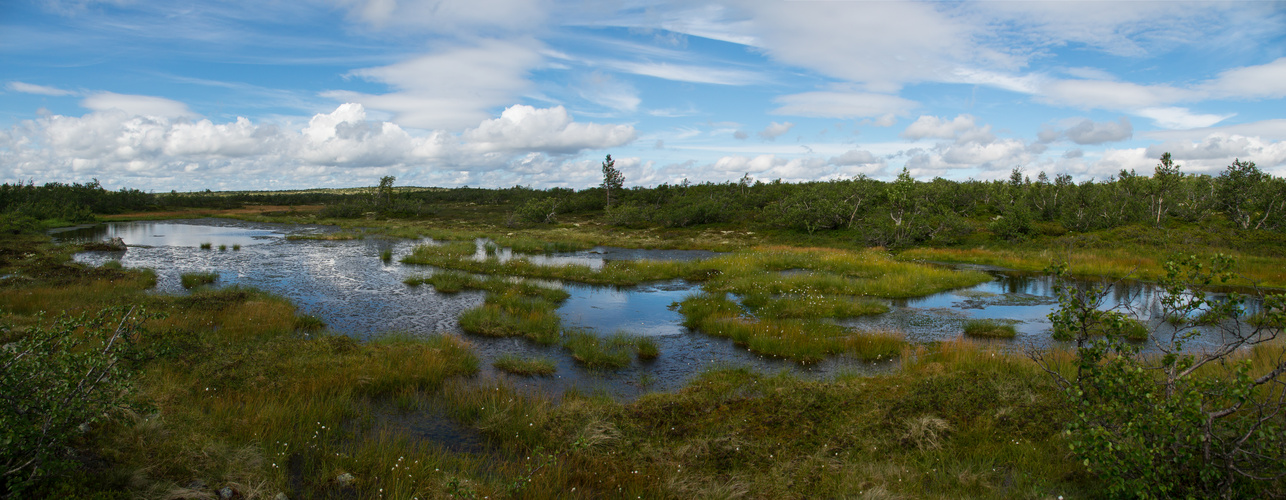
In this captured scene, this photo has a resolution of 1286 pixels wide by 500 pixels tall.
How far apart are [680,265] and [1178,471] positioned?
81.3ft

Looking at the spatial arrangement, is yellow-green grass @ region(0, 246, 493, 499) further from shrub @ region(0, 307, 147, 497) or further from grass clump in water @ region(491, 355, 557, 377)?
grass clump in water @ region(491, 355, 557, 377)

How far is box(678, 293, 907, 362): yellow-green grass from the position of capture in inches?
557

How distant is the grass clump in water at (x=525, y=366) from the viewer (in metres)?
12.6

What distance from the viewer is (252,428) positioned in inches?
325

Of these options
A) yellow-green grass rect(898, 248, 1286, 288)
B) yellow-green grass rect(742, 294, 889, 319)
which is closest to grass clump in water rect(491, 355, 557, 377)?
yellow-green grass rect(742, 294, 889, 319)

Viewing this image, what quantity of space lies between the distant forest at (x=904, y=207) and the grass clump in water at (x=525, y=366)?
36169 millimetres

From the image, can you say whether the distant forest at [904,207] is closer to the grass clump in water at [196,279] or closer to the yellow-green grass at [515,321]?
the grass clump in water at [196,279]

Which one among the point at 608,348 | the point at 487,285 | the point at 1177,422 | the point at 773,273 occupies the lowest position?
the point at 608,348

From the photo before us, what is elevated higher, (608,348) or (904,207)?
(904,207)

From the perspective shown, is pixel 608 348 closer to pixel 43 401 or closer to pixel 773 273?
pixel 43 401

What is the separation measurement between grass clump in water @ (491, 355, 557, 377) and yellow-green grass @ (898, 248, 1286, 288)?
75.1ft

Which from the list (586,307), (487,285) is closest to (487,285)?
(487,285)

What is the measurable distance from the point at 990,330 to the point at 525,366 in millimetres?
13367

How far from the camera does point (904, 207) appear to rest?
51562 mm
